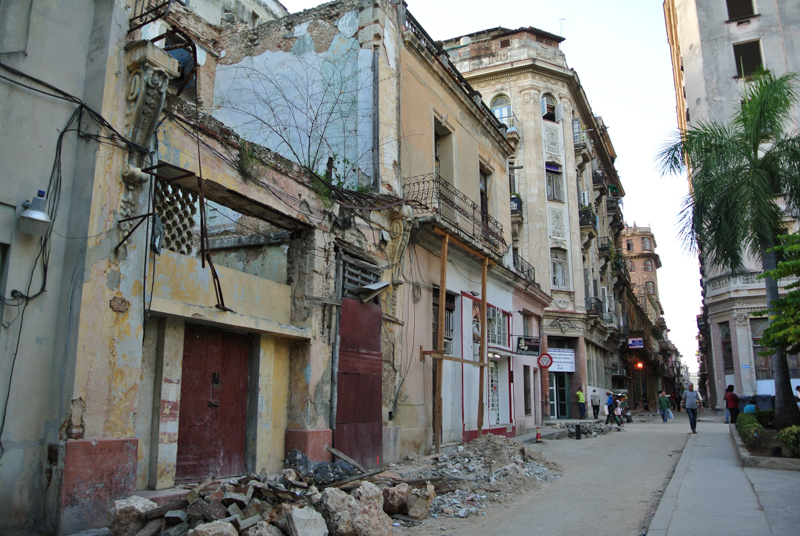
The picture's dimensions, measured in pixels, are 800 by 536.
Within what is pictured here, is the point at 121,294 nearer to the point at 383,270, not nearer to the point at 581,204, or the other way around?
the point at 383,270

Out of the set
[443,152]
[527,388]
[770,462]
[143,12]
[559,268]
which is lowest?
[770,462]

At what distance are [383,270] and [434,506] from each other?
5011 mm

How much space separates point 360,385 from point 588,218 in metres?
26.6

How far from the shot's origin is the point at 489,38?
3416cm

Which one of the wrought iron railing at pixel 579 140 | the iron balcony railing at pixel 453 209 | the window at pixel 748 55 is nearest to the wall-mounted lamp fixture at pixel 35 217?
the iron balcony railing at pixel 453 209

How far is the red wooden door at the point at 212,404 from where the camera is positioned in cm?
782

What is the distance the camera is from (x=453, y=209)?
600 inches

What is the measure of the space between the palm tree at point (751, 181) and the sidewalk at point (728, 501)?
538cm

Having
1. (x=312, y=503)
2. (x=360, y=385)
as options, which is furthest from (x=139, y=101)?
(x=360, y=385)

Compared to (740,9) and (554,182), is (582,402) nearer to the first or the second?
(554,182)

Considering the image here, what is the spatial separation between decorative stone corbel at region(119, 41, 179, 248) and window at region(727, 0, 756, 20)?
38489 millimetres

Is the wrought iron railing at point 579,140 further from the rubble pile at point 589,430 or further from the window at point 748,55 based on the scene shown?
the rubble pile at point 589,430

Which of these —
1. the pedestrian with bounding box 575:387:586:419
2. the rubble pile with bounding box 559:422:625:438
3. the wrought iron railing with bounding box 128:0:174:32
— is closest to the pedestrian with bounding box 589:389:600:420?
the pedestrian with bounding box 575:387:586:419

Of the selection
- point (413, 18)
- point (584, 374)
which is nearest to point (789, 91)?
point (413, 18)
